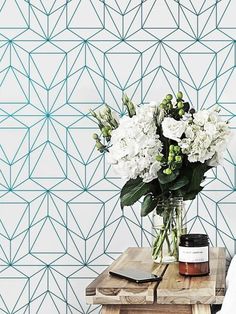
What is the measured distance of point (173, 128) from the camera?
1842 mm

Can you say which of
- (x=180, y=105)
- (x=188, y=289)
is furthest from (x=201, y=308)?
(x=180, y=105)

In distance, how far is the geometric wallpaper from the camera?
232cm

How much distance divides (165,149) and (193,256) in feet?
0.98

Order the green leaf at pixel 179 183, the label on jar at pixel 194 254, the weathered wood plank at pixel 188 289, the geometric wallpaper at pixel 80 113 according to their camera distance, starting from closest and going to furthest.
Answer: the weathered wood plank at pixel 188 289 < the label on jar at pixel 194 254 < the green leaf at pixel 179 183 < the geometric wallpaper at pixel 80 113

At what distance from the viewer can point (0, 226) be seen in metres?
2.39

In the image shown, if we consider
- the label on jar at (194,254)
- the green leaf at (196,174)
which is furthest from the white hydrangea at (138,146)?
the label on jar at (194,254)

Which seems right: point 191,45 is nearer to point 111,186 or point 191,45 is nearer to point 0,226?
point 111,186

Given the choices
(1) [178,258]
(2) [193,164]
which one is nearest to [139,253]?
(1) [178,258]

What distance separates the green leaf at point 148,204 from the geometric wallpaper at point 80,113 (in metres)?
0.38

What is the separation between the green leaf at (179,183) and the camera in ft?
6.24

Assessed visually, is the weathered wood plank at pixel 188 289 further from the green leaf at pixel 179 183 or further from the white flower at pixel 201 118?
the white flower at pixel 201 118

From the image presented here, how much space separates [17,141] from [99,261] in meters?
0.49

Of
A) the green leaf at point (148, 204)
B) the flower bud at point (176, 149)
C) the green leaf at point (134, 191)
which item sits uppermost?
the flower bud at point (176, 149)

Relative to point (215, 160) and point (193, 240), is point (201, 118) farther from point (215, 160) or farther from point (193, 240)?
point (193, 240)
